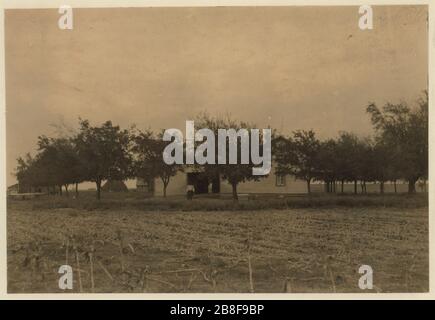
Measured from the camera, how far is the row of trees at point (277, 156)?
593cm

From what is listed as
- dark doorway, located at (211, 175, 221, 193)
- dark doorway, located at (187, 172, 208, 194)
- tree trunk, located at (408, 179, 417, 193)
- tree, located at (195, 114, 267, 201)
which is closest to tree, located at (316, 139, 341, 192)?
tree, located at (195, 114, 267, 201)

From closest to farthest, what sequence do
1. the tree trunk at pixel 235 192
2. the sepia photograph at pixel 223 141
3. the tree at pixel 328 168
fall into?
the sepia photograph at pixel 223 141, the tree trunk at pixel 235 192, the tree at pixel 328 168

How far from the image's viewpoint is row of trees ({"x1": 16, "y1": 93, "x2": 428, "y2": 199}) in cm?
593

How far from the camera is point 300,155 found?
596 centimetres

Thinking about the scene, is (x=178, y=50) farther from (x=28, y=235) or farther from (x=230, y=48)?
(x=28, y=235)

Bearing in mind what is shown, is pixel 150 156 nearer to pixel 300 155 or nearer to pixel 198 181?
pixel 198 181

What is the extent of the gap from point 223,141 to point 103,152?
142 centimetres

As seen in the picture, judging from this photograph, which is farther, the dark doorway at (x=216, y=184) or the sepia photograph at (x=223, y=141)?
the dark doorway at (x=216, y=184)

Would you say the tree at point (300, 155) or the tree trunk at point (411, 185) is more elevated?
the tree at point (300, 155)

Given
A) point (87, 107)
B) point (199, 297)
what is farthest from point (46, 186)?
point (199, 297)

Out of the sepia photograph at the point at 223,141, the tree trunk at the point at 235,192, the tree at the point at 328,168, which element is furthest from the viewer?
the tree at the point at 328,168

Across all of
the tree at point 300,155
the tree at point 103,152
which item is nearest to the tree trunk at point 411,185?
the tree at point 300,155

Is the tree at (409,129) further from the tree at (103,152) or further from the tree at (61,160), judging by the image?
the tree at (61,160)
